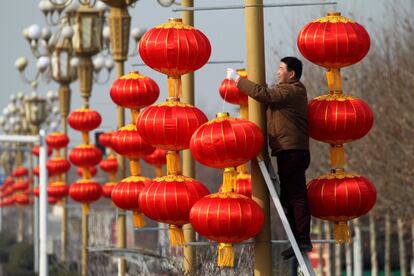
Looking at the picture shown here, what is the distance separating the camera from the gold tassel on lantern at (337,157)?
10391 millimetres

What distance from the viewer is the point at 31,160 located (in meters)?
60.3

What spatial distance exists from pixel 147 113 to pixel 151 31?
687mm

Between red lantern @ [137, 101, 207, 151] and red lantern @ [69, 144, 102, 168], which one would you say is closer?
red lantern @ [137, 101, 207, 151]

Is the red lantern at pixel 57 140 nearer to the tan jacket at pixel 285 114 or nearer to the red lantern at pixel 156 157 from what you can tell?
the red lantern at pixel 156 157

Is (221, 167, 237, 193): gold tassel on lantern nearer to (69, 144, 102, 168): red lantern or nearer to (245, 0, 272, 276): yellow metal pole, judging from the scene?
(245, 0, 272, 276): yellow metal pole

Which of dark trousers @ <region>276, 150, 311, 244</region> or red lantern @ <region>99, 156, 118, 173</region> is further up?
red lantern @ <region>99, 156, 118, 173</region>

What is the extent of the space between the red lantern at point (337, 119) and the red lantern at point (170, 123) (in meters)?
0.93

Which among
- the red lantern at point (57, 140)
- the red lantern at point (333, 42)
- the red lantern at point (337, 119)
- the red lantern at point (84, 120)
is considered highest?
the red lantern at point (57, 140)

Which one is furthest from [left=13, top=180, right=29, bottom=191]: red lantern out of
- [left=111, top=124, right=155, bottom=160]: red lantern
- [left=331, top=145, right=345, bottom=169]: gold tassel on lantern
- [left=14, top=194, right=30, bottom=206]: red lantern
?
[left=331, top=145, right=345, bottom=169]: gold tassel on lantern

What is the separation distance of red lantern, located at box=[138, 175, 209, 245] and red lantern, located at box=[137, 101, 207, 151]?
291 millimetres

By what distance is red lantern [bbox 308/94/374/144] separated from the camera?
10172 mm

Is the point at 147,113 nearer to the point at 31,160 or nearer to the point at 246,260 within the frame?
the point at 246,260

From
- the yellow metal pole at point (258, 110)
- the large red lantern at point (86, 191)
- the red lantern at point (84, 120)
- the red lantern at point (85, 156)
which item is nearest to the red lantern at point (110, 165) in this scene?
the red lantern at point (85, 156)

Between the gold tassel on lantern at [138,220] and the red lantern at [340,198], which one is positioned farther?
the gold tassel on lantern at [138,220]
